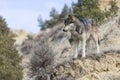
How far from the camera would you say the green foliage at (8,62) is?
91.1ft

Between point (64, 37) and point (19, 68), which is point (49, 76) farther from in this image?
point (64, 37)

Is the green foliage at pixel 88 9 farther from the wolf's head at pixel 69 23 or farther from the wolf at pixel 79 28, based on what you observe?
the wolf's head at pixel 69 23

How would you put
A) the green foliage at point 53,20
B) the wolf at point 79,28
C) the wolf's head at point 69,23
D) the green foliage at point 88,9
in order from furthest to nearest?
1. the green foliage at point 53,20
2. the green foliage at point 88,9
3. the wolf at point 79,28
4. the wolf's head at point 69,23

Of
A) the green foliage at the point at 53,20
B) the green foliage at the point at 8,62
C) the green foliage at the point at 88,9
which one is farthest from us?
the green foliage at the point at 53,20

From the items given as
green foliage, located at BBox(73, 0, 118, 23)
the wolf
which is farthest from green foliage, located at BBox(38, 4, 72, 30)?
the wolf

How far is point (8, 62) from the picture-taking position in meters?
28.9

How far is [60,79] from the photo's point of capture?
2461 centimetres

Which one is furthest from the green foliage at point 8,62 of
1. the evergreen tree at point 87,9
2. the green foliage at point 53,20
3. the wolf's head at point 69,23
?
the green foliage at point 53,20

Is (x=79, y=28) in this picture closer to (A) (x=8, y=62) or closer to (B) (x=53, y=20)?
(A) (x=8, y=62)

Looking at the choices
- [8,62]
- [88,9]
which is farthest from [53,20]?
[8,62]

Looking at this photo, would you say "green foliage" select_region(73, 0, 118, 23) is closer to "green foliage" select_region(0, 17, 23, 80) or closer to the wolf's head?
"green foliage" select_region(0, 17, 23, 80)

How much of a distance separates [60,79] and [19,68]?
5857 millimetres

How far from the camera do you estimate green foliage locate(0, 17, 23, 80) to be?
91.1 feet

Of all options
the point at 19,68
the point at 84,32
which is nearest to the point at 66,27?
the point at 84,32
